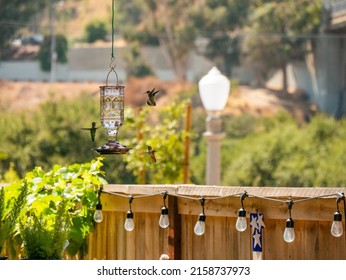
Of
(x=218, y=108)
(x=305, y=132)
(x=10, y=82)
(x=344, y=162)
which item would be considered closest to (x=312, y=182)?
(x=344, y=162)

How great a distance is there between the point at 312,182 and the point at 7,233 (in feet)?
108

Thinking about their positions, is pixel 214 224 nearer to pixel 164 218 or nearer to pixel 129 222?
pixel 164 218

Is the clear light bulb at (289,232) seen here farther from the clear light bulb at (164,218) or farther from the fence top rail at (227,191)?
the clear light bulb at (164,218)

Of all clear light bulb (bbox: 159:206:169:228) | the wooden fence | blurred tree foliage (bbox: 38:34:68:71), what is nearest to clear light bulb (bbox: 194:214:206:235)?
the wooden fence

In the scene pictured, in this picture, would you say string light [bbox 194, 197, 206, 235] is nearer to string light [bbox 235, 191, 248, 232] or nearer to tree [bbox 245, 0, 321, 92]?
string light [bbox 235, 191, 248, 232]

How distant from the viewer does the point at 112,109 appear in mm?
9164

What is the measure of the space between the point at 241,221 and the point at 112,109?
1.50 meters

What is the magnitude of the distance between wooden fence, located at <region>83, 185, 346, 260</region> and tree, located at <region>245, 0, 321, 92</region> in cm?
6545

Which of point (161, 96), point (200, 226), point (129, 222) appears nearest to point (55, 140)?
point (161, 96)

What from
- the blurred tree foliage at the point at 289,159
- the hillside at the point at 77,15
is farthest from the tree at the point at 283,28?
the blurred tree foliage at the point at 289,159

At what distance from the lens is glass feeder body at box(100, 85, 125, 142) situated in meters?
9.16

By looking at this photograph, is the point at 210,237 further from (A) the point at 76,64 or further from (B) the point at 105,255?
(A) the point at 76,64

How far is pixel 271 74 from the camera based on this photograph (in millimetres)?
79375

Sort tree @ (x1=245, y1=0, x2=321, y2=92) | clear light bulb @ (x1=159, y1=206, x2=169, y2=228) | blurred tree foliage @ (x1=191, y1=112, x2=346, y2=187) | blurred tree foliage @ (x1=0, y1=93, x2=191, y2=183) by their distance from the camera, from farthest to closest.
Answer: tree @ (x1=245, y1=0, x2=321, y2=92) < blurred tree foliage @ (x1=191, y1=112, x2=346, y2=187) < blurred tree foliage @ (x1=0, y1=93, x2=191, y2=183) < clear light bulb @ (x1=159, y1=206, x2=169, y2=228)
